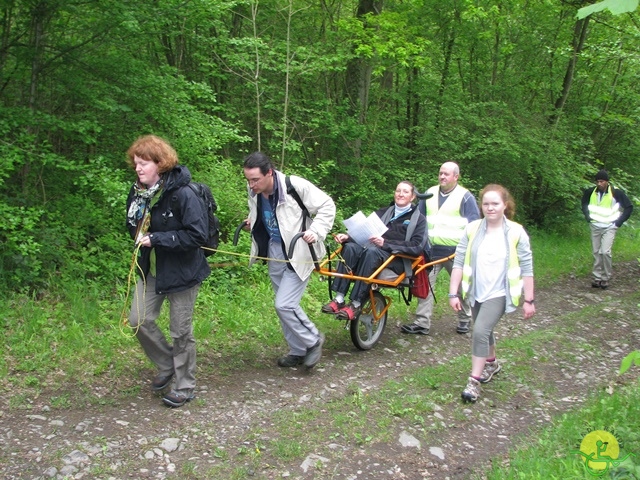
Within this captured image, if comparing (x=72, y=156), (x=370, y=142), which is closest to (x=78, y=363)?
(x=72, y=156)

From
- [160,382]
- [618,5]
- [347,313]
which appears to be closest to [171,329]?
[160,382]

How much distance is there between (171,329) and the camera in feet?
15.3

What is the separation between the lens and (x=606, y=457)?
3697 mm

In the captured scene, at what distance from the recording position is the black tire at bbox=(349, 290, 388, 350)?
634 centimetres

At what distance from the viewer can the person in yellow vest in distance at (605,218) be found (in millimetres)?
10961

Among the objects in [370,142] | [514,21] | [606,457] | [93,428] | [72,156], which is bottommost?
[93,428]

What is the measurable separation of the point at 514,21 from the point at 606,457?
14.1 m

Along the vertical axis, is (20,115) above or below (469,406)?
above

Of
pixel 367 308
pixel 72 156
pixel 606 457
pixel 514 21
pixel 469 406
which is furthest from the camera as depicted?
pixel 514 21

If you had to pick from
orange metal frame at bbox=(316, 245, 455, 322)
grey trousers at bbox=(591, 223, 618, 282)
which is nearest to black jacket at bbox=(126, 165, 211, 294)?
orange metal frame at bbox=(316, 245, 455, 322)

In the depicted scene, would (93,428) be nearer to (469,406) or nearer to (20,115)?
(469,406)

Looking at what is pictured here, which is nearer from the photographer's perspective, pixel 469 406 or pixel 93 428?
pixel 93 428

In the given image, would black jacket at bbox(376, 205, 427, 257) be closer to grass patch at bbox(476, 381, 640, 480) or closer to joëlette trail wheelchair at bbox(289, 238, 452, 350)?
joëlette trail wheelchair at bbox(289, 238, 452, 350)

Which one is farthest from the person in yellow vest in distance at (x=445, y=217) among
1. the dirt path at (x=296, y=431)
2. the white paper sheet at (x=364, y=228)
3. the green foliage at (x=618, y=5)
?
the green foliage at (x=618, y=5)
